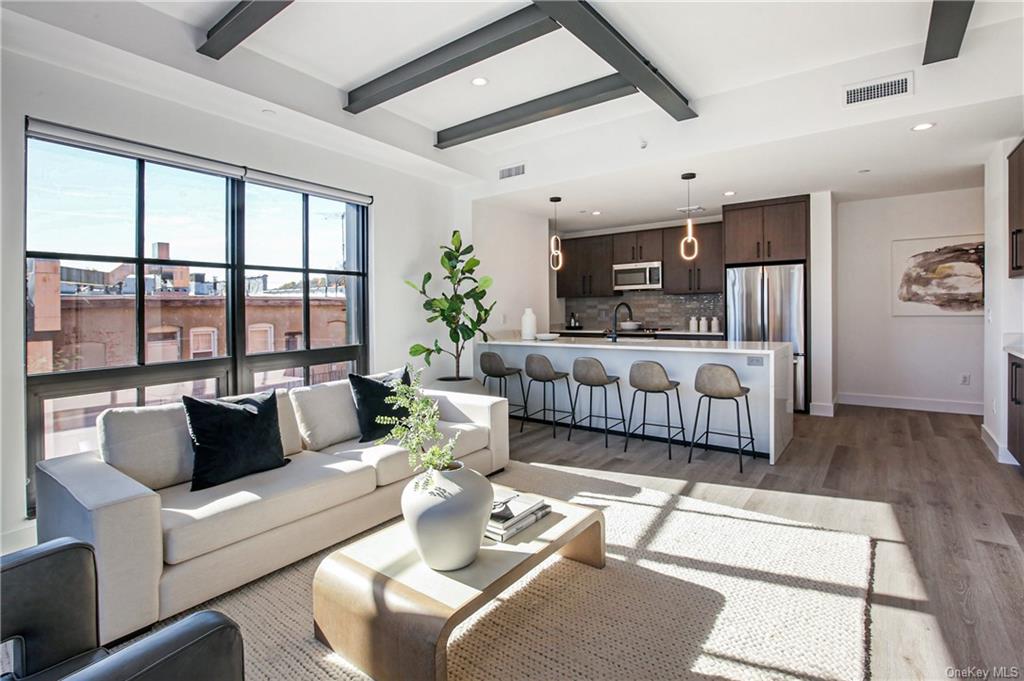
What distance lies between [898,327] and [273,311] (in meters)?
7.03

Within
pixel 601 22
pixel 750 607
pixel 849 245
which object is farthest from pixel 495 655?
pixel 849 245

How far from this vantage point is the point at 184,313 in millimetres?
3703

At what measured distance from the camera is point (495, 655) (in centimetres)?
192

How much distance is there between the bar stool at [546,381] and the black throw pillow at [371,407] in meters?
1.93

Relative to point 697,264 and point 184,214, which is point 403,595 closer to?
point 184,214

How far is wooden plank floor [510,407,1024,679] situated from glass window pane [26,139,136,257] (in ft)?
10.9

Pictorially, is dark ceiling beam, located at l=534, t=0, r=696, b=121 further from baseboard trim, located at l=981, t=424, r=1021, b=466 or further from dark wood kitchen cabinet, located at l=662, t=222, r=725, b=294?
baseboard trim, located at l=981, t=424, r=1021, b=466

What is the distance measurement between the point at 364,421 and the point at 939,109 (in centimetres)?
438

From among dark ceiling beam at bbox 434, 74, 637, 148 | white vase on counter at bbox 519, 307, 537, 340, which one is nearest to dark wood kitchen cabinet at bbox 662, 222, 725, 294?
white vase on counter at bbox 519, 307, 537, 340

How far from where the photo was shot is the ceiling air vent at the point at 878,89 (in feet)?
11.5

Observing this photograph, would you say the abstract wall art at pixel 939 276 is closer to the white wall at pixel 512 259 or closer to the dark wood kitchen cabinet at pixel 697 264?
the dark wood kitchen cabinet at pixel 697 264

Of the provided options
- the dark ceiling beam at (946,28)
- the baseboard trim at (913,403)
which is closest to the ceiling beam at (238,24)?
the dark ceiling beam at (946,28)

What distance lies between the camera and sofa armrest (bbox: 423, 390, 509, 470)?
391 cm

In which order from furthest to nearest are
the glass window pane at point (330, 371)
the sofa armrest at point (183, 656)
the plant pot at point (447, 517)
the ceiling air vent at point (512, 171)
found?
1. the ceiling air vent at point (512, 171)
2. the glass window pane at point (330, 371)
3. the plant pot at point (447, 517)
4. the sofa armrest at point (183, 656)
